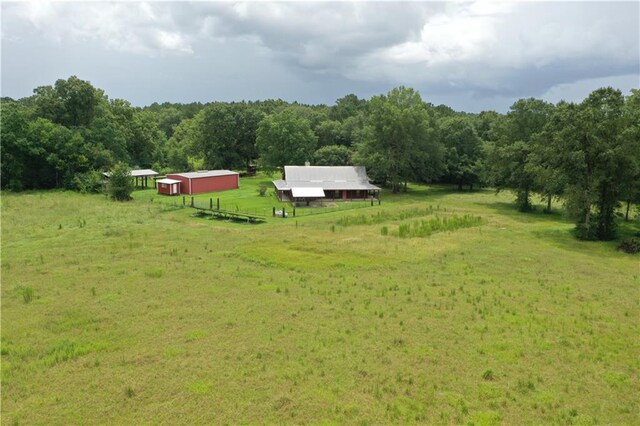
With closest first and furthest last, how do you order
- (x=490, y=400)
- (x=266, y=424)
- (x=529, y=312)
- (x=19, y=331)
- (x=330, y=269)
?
(x=266, y=424)
(x=490, y=400)
(x=19, y=331)
(x=529, y=312)
(x=330, y=269)

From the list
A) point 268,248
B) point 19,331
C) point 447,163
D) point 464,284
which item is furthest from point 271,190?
point 19,331

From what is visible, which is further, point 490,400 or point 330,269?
point 330,269

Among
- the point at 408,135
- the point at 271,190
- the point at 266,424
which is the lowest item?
the point at 266,424

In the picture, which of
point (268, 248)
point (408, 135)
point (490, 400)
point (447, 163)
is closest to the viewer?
point (490, 400)

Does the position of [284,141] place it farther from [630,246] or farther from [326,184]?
[630,246]

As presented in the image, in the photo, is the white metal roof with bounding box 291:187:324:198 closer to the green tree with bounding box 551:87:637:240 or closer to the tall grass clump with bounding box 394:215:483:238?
the tall grass clump with bounding box 394:215:483:238

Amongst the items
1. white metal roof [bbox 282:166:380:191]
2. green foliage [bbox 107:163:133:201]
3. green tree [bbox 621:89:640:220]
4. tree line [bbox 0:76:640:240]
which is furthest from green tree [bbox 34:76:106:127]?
green tree [bbox 621:89:640:220]

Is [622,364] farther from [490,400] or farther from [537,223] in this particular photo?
[537,223]
